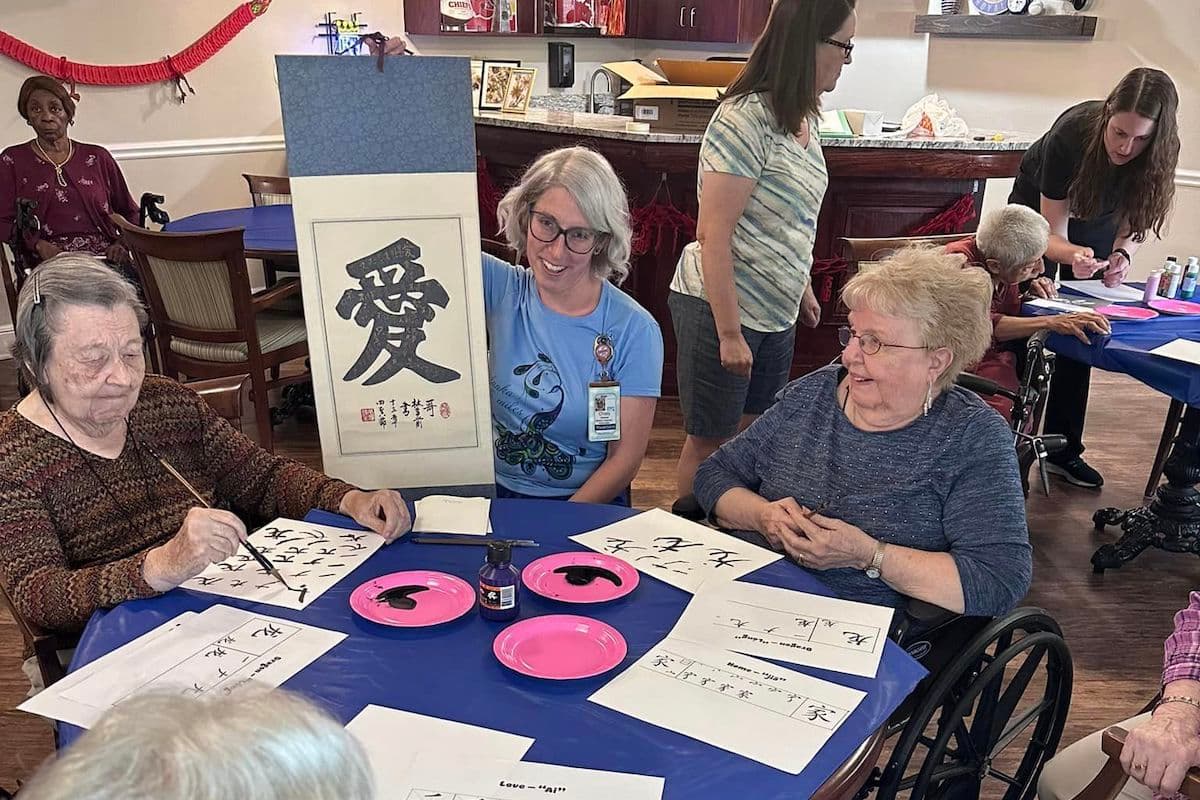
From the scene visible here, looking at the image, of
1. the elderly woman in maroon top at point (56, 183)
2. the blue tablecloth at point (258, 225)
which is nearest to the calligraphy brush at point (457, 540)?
the blue tablecloth at point (258, 225)

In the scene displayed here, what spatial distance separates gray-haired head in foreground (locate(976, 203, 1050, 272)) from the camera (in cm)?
282

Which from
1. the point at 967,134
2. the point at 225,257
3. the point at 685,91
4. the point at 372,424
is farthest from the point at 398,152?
the point at 967,134

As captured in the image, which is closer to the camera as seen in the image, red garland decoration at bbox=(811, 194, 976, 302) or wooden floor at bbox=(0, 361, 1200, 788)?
wooden floor at bbox=(0, 361, 1200, 788)

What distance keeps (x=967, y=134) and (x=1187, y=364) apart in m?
2.27

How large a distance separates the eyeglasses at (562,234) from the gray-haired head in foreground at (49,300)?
A: 0.79m

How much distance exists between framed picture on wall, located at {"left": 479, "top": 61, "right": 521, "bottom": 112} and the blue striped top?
2915 millimetres

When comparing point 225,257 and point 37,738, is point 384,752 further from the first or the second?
point 225,257

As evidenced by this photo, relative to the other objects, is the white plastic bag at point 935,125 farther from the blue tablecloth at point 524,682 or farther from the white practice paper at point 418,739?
the white practice paper at point 418,739

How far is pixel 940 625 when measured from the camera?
1562mm

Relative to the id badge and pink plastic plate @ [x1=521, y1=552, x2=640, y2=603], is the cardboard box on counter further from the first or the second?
pink plastic plate @ [x1=521, y1=552, x2=640, y2=603]

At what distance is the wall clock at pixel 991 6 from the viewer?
5.78 meters

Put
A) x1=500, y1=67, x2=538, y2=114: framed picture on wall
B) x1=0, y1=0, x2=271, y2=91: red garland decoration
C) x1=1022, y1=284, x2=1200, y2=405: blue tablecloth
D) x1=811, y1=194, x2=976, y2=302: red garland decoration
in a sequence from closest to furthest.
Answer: x1=1022, y1=284, x2=1200, y2=405: blue tablecloth → x1=811, y1=194, x2=976, y2=302: red garland decoration → x1=0, y1=0, x2=271, y2=91: red garland decoration → x1=500, y1=67, x2=538, y2=114: framed picture on wall

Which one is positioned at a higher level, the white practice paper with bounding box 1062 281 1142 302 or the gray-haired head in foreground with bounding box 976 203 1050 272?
the gray-haired head in foreground with bounding box 976 203 1050 272

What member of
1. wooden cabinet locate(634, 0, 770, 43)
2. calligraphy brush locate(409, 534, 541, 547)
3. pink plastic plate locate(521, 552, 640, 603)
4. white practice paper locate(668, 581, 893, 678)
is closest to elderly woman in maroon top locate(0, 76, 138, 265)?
calligraphy brush locate(409, 534, 541, 547)
